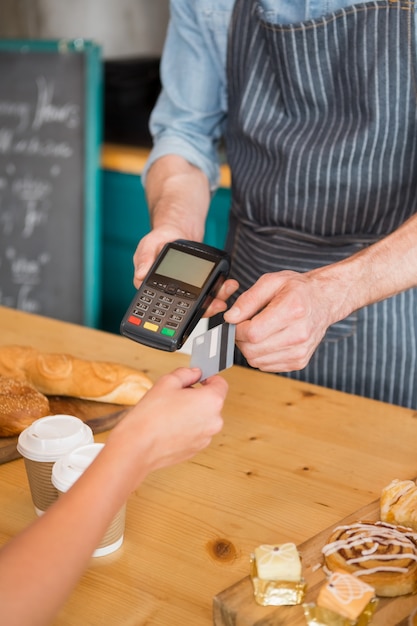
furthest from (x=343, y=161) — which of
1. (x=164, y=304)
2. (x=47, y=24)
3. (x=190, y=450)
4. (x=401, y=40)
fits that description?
(x=47, y=24)

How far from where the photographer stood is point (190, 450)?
0.88 metres

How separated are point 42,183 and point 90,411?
1.61 metres

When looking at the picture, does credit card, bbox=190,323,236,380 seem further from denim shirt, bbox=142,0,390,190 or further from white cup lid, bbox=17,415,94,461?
denim shirt, bbox=142,0,390,190

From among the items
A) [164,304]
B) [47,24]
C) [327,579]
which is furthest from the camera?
[47,24]

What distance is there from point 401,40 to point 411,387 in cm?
65

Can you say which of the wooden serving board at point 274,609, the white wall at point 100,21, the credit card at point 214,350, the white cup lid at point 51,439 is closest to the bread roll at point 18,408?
the white cup lid at point 51,439

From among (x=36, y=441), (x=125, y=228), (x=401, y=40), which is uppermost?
(x=401, y=40)

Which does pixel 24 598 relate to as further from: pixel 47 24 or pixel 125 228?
pixel 47 24

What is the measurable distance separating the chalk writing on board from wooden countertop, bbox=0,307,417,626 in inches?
52.9

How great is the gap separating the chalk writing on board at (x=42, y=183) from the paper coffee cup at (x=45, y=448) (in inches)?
69.3

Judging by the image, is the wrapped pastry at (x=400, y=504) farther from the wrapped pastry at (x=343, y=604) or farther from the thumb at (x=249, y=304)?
the thumb at (x=249, y=304)

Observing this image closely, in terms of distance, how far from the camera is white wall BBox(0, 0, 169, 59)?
3.05 m

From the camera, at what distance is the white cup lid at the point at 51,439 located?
100 centimetres

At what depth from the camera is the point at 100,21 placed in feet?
10.2
